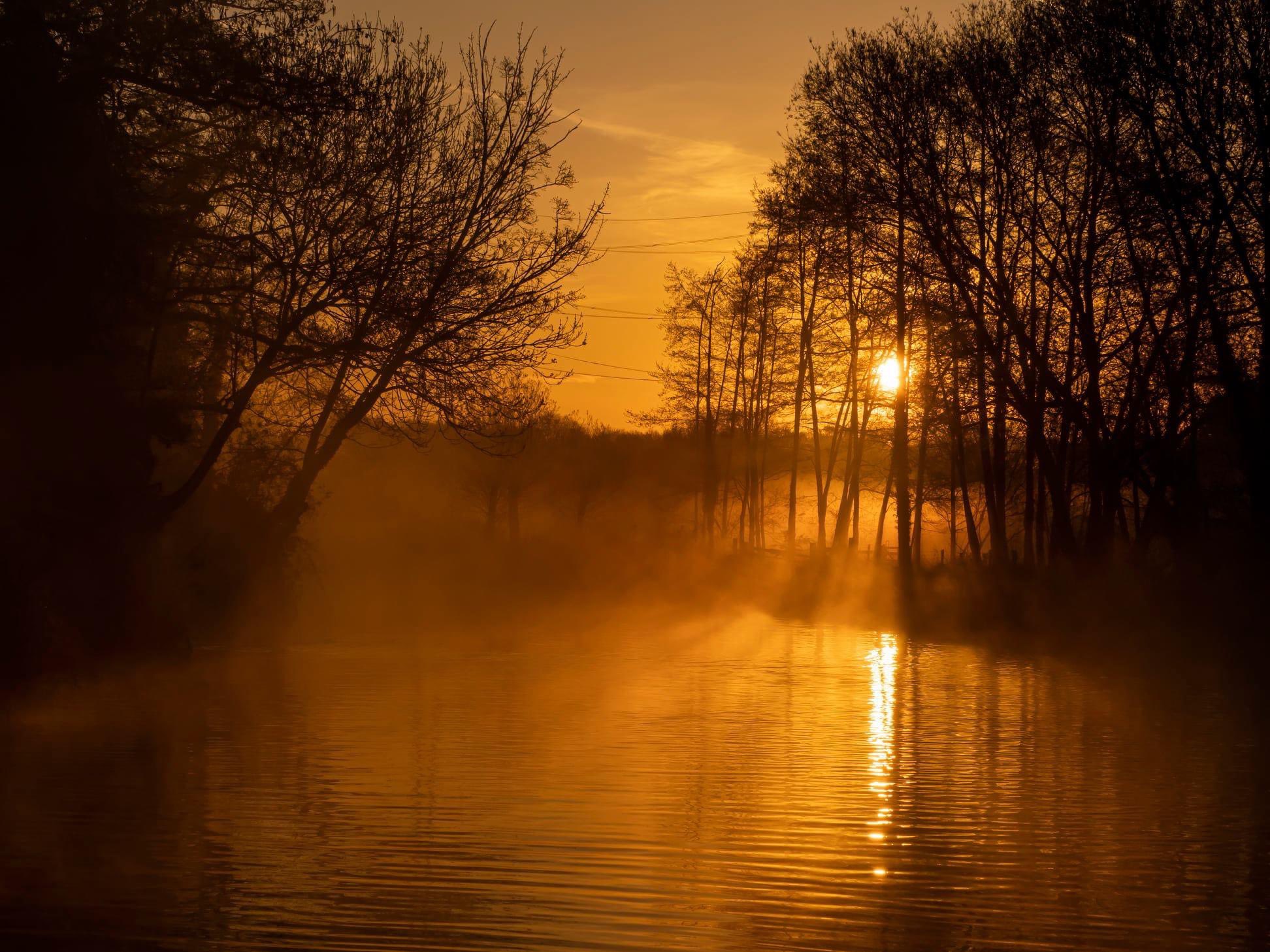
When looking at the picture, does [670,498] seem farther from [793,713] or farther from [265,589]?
[793,713]

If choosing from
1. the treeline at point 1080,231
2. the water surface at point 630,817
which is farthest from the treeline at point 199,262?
the treeline at point 1080,231

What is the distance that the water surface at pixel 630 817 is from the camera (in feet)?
22.1

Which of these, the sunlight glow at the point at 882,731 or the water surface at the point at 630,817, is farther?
the sunlight glow at the point at 882,731

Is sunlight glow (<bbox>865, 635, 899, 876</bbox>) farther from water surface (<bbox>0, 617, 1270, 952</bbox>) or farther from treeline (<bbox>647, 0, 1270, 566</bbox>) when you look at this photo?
treeline (<bbox>647, 0, 1270, 566</bbox>)

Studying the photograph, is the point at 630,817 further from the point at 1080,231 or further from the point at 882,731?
the point at 1080,231

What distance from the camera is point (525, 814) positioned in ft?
30.6

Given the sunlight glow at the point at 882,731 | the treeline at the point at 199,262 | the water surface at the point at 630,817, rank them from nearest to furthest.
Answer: the water surface at the point at 630,817, the sunlight glow at the point at 882,731, the treeline at the point at 199,262

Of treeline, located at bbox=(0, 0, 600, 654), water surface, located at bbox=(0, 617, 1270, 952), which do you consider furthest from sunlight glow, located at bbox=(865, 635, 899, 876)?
treeline, located at bbox=(0, 0, 600, 654)

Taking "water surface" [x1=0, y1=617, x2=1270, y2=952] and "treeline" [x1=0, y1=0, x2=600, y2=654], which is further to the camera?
"treeline" [x1=0, y1=0, x2=600, y2=654]

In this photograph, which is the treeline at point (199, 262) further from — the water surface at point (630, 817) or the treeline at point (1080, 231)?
the treeline at point (1080, 231)

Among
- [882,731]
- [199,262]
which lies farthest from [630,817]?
[199,262]

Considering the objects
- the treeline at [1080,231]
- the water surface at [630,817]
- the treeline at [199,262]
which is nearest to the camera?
the water surface at [630,817]

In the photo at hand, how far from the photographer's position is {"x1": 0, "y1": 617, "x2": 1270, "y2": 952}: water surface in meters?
6.72

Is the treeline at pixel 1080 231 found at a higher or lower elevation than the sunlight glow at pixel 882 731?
higher
